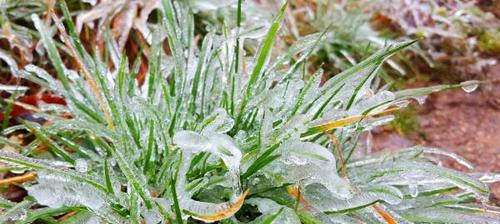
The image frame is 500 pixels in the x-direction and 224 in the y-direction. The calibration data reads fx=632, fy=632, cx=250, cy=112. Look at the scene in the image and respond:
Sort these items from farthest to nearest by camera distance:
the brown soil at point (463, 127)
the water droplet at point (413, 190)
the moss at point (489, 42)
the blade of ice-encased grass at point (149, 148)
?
1. the moss at point (489, 42)
2. the brown soil at point (463, 127)
3. the water droplet at point (413, 190)
4. the blade of ice-encased grass at point (149, 148)

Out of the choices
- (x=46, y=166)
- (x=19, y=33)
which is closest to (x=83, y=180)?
(x=46, y=166)

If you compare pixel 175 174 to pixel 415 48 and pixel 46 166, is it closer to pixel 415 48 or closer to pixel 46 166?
pixel 46 166

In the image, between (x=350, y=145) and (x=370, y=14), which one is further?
(x=370, y=14)

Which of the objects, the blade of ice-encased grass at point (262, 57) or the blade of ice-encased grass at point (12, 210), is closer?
the blade of ice-encased grass at point (12, 210)

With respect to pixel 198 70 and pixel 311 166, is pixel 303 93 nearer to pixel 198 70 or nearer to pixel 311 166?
pixel 311 166

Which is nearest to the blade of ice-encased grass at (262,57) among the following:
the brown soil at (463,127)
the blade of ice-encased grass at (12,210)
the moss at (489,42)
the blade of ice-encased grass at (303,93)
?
the blade of ice-encased grass at (303,93)

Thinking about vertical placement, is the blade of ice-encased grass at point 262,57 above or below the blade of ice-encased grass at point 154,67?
above

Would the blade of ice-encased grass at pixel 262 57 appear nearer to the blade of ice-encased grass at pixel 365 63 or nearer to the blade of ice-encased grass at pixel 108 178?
the blade of ice-encased grass at pixel 365 63

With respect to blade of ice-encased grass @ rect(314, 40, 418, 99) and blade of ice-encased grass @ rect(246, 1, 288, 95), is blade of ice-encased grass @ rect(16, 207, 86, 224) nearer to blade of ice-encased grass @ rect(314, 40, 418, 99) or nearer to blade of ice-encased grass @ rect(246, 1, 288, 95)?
blade of ice-encased grass @ rect(246, 1, 288, 95)
